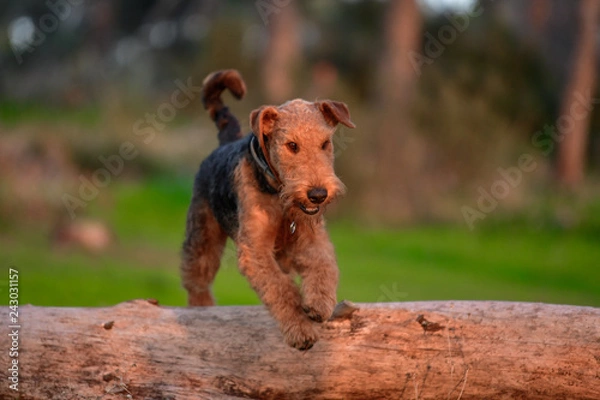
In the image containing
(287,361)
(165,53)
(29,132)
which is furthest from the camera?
(165,53)

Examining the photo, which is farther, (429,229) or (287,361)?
(429,229)

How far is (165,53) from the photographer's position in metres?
26.0

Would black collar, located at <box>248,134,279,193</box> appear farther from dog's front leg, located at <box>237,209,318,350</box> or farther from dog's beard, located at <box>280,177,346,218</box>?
dog's beard, located at <box>280,177,346,218</box>

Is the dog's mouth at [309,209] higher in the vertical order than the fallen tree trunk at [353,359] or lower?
higher

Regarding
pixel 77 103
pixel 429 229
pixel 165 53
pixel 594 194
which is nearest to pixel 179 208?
pixel 429 229

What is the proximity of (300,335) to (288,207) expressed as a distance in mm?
667

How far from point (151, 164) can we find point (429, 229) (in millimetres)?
6166

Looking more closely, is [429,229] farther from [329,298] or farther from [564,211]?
[329,298]

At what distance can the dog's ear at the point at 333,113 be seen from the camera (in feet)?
15.1

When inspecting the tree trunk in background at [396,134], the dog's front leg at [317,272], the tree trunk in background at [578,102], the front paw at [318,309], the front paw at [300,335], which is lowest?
the front paw at [300,335]

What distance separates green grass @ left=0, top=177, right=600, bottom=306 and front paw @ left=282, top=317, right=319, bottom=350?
416 centimetres

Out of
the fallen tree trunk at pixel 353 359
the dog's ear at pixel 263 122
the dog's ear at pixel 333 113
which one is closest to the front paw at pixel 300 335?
the fallen tree trunk at pixel 353 359

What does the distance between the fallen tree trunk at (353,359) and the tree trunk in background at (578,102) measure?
13.3 m

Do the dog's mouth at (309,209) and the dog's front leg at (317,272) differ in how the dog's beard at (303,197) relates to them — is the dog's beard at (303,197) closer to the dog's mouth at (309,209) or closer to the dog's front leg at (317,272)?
the dog's mouth at (309,209)
